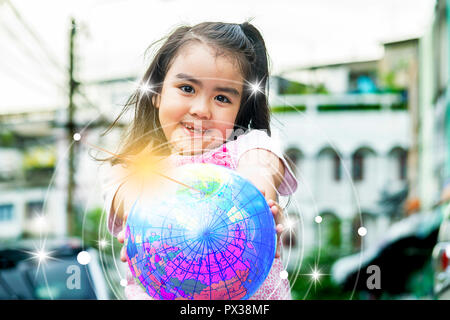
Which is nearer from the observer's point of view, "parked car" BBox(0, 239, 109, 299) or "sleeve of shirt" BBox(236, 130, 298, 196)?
"sleeve of shirt" BBox(236, 130, 298, 196)

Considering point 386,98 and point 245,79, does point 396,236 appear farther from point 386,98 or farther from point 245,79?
point 245,79

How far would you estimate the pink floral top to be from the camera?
5.57ft

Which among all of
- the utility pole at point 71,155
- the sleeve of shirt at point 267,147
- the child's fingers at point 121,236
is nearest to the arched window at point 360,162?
the utility pole at point 71,155

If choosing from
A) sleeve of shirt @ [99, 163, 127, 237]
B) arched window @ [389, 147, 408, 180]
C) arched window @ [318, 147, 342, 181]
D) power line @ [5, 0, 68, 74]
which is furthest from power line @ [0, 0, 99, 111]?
arched window @ [389, 147, 408, 180]

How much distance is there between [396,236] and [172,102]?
22.1 ft

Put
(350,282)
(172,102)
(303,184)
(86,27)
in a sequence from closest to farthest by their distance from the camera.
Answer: (172,102)
(303,184)
(86,27)
(350,282)

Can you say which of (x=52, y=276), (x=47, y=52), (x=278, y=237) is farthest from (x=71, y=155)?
(x=278, y=237)

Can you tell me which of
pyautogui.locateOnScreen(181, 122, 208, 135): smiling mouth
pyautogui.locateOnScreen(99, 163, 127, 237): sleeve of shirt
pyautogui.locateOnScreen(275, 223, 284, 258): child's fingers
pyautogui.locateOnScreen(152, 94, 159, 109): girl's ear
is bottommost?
pyautogui.locateOnScreen(275, 223, 284, 258): child's fingers

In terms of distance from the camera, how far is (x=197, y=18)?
6.23ft

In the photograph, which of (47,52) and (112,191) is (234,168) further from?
(47,52)

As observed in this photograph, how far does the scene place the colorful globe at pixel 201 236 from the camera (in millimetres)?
1476

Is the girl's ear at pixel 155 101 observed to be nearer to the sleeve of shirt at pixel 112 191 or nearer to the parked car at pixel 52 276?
the sleeve of shirt at pixel 112 191

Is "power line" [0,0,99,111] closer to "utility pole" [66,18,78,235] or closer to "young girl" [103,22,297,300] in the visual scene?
"utility pole" [66,18,78,235]
